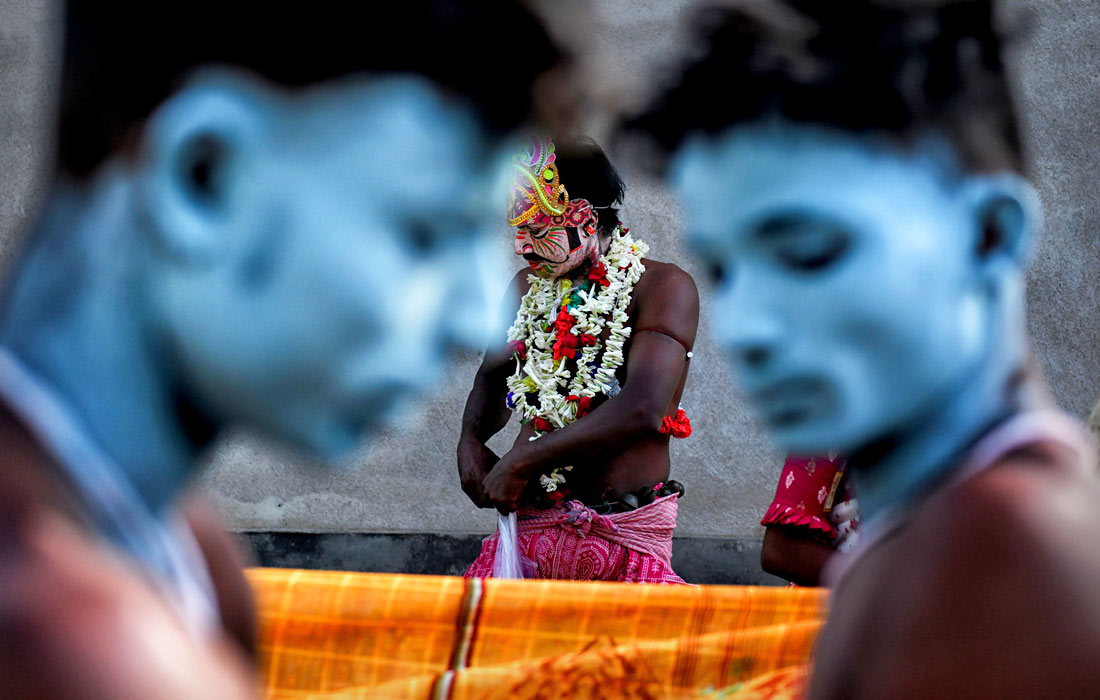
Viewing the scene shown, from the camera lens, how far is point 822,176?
3.02 ft

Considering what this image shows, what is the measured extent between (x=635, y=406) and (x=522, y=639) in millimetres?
708

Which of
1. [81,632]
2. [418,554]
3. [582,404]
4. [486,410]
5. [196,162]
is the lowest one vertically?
[418,554]

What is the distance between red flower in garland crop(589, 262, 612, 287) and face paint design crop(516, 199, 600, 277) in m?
0.03

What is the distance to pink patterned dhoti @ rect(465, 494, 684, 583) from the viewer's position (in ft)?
7.98

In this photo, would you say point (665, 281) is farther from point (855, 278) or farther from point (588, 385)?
point (855, 278)

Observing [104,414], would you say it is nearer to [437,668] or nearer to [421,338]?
[421,338]

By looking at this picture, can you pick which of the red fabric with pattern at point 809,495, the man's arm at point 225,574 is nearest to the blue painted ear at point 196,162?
the man's arm at point 225,574

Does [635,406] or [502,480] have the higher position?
[635,406]

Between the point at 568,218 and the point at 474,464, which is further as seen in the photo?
the point at 474,464

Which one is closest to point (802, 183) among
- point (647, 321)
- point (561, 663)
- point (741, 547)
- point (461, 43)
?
point (461, 43)

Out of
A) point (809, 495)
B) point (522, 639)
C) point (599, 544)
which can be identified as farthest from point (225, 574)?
point (599, 544)

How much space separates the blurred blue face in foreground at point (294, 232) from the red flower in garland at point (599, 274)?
185cm

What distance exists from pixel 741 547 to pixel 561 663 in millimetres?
3430

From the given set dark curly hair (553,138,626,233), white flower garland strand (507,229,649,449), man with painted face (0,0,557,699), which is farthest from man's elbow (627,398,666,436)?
man with painted face (0,0,557,699)
